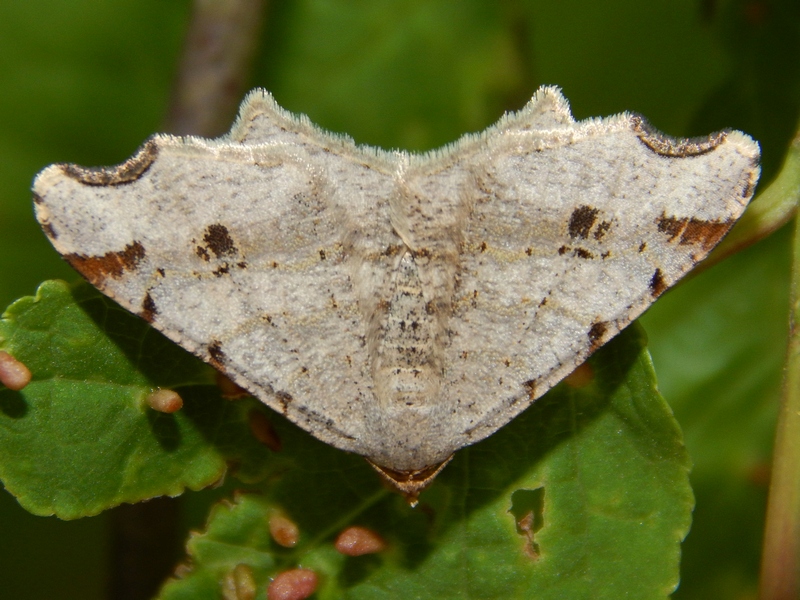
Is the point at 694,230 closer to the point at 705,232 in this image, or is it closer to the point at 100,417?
the point at 705,232

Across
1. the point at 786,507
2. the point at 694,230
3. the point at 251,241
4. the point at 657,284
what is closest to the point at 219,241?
the point at 251,241

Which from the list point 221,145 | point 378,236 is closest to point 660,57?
point 378,236

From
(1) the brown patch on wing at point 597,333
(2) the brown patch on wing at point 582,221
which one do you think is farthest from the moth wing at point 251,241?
(1) the brown patch on wing at point 597,333

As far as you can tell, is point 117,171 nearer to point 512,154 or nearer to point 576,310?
point 512,154

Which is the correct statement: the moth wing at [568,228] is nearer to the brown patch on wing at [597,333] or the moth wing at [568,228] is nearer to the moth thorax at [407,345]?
the brown patch on wing at [597,333]

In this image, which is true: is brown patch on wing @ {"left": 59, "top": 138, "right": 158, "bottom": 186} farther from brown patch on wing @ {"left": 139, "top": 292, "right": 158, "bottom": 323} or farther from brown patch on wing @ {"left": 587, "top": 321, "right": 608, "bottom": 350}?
brown patch on wing @ {"left": 587, "top": 321, "right": 608, "bottom": 350}

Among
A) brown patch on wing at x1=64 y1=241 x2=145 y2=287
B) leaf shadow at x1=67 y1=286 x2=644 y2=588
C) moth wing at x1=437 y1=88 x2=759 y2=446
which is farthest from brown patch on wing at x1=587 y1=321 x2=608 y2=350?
brown patch on wing at x1=64 y1=241 x2=145 y2=287
